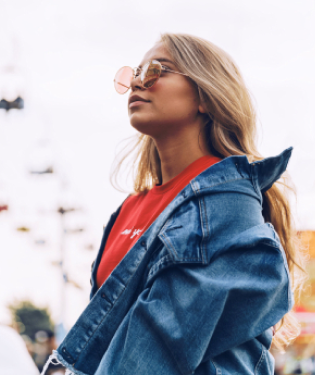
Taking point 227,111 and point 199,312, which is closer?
point 199,312

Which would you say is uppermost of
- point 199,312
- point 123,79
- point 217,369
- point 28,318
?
point 123,79

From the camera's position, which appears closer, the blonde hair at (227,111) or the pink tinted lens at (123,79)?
the blonde hair at (227,111)

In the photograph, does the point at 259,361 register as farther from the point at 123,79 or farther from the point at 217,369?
the point at 123,79

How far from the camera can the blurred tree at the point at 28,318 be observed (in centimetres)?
2677

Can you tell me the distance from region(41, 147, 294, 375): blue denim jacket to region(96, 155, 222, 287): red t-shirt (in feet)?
0.91

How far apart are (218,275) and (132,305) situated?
0.36 metres

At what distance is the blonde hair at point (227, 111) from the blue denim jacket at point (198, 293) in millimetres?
364

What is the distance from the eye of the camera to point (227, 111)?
1.99 meters

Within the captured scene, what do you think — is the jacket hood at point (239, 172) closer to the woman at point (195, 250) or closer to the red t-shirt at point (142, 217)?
the woman at point (195, 250)

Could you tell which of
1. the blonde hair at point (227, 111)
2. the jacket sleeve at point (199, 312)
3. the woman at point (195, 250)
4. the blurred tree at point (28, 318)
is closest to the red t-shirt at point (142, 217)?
the woman at point (195, 250)

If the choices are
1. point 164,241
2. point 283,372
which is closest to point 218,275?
point 164,241

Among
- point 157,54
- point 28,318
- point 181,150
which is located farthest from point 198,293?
point 28,318

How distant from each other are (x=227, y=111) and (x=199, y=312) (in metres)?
1.04

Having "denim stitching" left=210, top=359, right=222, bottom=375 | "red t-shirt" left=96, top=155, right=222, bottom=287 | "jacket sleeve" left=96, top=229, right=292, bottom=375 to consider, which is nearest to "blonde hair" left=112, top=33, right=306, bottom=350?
"red t-shirt" left=96, top=155, right=222, bottom=287
